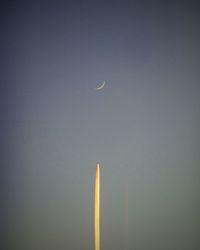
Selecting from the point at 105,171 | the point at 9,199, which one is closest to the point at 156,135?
the point at 105,171

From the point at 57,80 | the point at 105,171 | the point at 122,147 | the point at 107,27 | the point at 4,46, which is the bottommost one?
Result: the point at 105,171

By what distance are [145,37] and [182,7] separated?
0.25 metres

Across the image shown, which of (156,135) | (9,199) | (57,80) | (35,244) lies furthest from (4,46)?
(35,244)

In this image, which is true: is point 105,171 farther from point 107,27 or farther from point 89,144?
point 107,27

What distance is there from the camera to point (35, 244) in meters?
1.20

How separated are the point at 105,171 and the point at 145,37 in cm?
70

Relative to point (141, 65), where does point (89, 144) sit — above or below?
below

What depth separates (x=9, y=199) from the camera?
1.19m

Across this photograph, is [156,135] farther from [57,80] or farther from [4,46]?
[4,46]

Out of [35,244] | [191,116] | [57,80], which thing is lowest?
[35,244]

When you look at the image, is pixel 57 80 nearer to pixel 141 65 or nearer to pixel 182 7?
pixel 141 65

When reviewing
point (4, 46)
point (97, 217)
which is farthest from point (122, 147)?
point (4, 46)

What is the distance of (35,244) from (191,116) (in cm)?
98

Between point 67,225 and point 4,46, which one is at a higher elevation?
point 4,46
